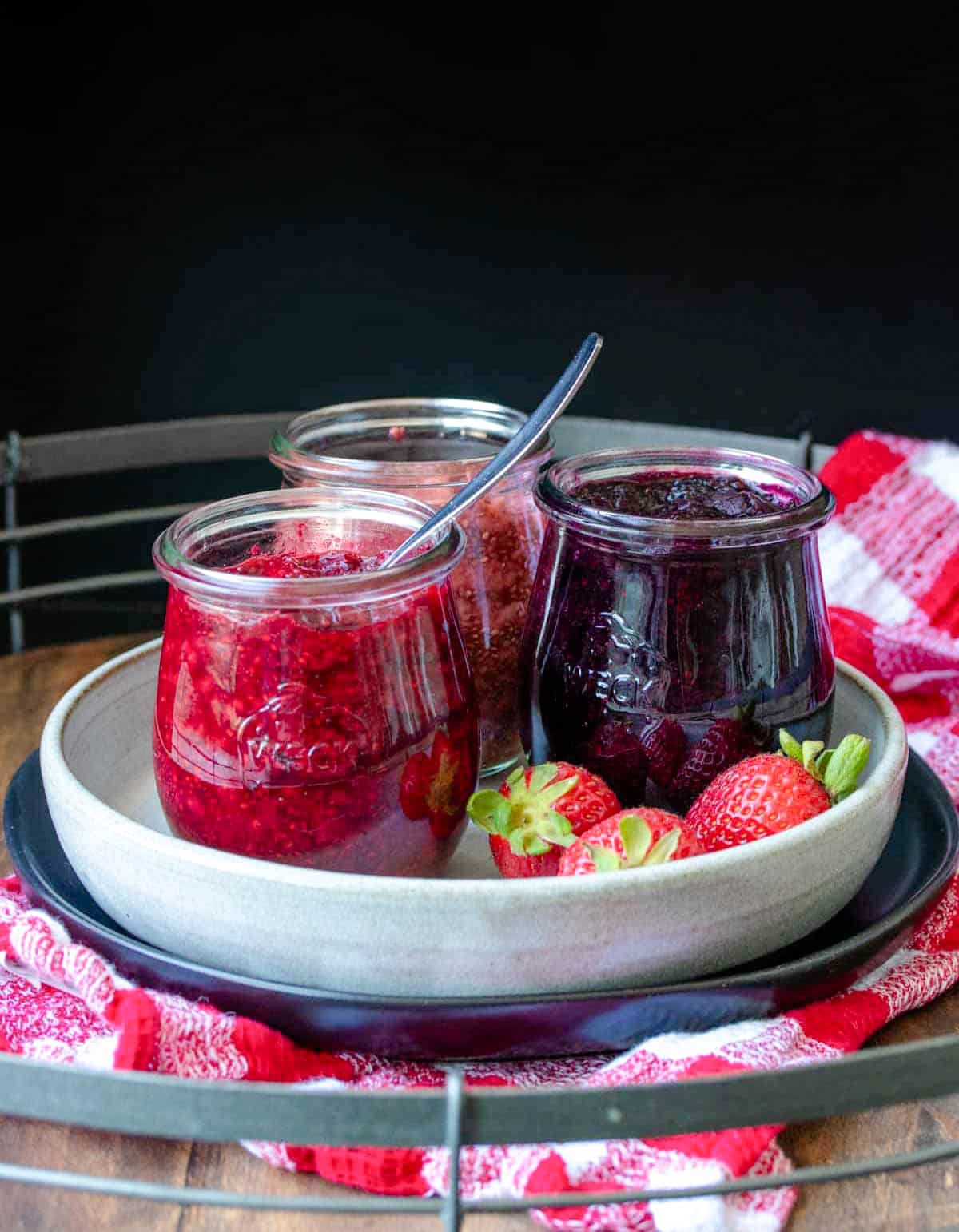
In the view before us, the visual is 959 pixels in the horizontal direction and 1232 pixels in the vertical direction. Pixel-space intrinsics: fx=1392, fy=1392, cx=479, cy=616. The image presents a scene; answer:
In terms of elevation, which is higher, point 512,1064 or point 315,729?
point 315,729

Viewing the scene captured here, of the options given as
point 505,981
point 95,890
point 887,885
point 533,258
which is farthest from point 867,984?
point 533,258

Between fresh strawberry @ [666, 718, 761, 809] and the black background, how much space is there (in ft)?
4.16

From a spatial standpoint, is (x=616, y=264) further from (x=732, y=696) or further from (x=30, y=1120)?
(x=30, y=1120)

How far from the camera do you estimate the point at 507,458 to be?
2.51ft

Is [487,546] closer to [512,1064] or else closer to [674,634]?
[674,634]

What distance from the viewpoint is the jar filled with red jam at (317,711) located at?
650 mm

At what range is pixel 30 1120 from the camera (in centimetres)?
61

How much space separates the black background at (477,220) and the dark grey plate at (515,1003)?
1358 mm

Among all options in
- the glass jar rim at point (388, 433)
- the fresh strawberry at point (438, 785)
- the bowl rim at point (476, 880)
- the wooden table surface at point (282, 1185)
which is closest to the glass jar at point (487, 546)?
the glass jar rim at point (388, 433)

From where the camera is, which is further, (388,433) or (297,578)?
(388,433)

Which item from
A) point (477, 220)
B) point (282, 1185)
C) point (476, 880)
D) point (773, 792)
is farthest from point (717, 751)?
point (477, 220)

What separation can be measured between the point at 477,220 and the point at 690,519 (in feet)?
4.57

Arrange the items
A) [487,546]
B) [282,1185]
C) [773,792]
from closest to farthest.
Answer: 1. [282,1185]
2. [773,792]
3. [487,546]

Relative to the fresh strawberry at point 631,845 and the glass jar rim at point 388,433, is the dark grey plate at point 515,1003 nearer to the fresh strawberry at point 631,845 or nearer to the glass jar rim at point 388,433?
the fresh strawberry at point 631,845
